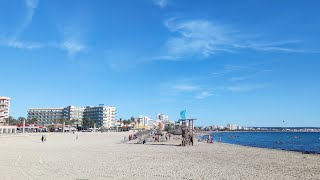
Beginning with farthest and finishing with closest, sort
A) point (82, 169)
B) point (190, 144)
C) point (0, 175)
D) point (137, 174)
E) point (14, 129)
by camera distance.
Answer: point (14, 129)
point (190, 144)
point (82, 169)
point (137, 174)
point (0, 175)

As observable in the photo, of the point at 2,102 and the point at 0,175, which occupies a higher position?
the point at 2,102

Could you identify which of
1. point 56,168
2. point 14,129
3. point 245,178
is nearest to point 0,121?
point 14,129

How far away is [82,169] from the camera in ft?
55.7

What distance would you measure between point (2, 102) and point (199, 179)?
338 ft

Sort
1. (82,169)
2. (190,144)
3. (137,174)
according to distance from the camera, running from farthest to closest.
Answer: (190,144) < (82,169) < (137,174)

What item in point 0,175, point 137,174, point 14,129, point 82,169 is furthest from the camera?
point 14,129

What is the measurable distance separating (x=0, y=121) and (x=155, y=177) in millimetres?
97897

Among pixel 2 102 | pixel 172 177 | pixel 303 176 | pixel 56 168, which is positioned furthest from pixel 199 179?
pixel 2 102

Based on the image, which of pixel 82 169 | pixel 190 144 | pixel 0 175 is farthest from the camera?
pixel 190 144

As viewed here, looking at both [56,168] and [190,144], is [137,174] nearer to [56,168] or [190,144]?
[56,168]

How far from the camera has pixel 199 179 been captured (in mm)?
14352

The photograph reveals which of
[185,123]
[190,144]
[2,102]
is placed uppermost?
[2,102]

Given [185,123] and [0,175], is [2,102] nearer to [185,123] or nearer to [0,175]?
[185,123]

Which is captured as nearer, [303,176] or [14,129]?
[303,176]
